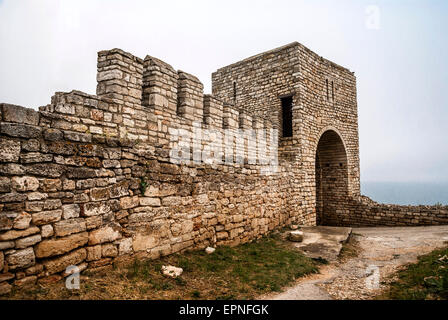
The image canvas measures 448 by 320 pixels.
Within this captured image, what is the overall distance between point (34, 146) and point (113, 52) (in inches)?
73.0

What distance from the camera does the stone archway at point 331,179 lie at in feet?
38.2

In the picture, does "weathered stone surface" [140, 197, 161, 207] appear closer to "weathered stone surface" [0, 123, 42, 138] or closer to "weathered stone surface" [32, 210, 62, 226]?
"weathered stone surface" [32, 210, 62, 226]

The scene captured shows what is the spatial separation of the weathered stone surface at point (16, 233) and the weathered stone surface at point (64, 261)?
42 centimetres

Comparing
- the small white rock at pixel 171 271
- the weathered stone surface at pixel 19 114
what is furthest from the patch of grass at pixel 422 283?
the weathered stone surface at pixel 19 114

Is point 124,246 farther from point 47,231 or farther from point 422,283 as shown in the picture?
point 422,283

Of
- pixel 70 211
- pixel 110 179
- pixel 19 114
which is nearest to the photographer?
pixel 19 114

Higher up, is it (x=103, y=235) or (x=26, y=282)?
(x=103, y=235)

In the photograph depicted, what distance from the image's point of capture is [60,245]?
3.11m

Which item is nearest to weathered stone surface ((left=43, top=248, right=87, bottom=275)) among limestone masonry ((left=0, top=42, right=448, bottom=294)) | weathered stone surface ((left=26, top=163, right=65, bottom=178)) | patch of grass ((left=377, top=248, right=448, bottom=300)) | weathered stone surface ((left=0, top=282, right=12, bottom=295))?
limestone masonry ((left=0, top=42, right=448, bottom=294))

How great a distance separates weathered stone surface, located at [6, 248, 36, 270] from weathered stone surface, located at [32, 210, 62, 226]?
0.31m

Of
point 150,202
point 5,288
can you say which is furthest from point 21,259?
point 150,202

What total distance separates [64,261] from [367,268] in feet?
16.8

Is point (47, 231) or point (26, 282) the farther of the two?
point (47, 231)
